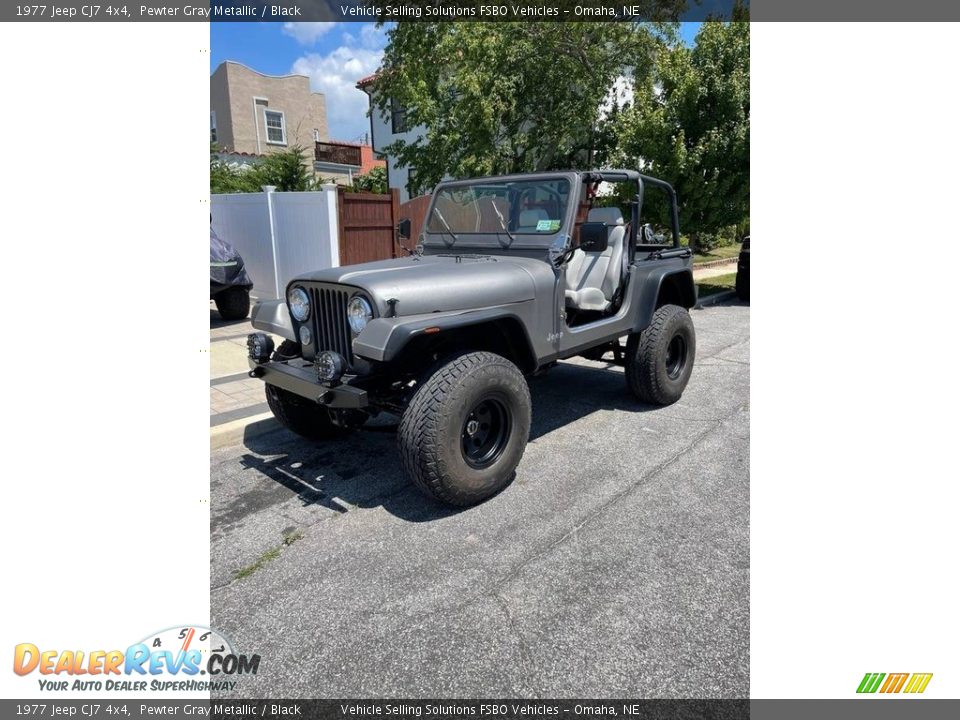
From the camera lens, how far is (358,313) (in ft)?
10.1

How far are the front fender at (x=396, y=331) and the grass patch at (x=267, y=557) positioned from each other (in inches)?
39.9

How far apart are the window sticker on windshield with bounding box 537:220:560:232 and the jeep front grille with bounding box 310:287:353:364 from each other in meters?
1.57

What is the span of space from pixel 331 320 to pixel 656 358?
8.58 feet

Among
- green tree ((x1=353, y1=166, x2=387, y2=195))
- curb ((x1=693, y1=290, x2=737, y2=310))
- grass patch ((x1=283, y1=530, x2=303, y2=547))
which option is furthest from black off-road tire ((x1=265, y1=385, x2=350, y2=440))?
green tree ((x1=353, y1=166, x2=387, y2=195))

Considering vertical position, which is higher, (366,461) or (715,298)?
(715,298)

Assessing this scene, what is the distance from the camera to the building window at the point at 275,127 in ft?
78.3

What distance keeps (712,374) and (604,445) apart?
7.85 ft

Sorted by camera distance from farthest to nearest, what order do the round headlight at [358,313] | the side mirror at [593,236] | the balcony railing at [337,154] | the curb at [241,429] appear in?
the balcony railing at [337,154], the curb at [241,429], the side mirror at [593,236], the round headlight at [358,313]

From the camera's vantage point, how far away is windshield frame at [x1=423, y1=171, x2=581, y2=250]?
4.00 meters

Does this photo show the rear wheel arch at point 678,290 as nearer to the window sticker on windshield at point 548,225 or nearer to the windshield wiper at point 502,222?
the window sticker on windshield at point 548,225

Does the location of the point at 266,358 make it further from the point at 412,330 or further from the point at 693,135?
the point at 693,135

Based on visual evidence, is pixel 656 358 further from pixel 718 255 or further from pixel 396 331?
pixel 718 255

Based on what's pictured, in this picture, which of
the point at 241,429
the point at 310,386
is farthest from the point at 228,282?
the point at 310,386

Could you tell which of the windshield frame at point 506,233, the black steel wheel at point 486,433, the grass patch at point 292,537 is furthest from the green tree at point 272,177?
the grass patch at point 292,537
